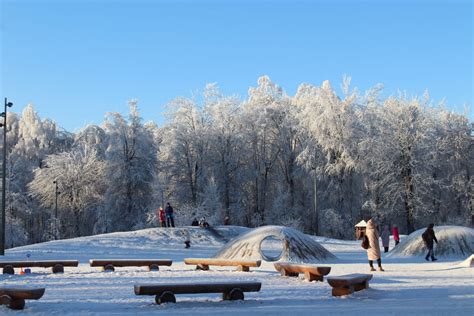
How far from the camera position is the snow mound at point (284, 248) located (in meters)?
23.4

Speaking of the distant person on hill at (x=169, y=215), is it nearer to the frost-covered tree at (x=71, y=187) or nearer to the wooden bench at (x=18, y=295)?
the frost-covered tree at (x=71, y=187)

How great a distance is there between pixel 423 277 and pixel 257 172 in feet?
133

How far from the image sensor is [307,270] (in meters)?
14.7

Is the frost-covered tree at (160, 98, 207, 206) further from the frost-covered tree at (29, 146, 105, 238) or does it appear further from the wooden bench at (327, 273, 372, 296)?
the wooden bench at (327, 273, 372, 296)

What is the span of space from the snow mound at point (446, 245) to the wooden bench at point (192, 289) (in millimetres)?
16547

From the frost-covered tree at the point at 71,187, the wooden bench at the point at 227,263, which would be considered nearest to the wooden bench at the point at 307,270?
the wooden bench at the point at 227,263

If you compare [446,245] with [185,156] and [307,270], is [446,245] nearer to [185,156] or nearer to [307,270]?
[307,270]

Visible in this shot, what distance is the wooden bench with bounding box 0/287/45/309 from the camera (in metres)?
10.4

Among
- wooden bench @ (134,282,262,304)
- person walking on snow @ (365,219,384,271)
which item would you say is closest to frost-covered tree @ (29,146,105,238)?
person walking on snow @ (365,219,384,271)

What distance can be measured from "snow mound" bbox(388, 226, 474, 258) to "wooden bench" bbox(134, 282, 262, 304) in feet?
54.3

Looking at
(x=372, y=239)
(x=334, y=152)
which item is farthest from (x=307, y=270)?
(x=334, y=152)

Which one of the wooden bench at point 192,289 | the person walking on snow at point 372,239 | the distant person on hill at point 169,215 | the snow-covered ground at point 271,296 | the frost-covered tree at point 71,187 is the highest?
the frost-covered tree at point 71,187

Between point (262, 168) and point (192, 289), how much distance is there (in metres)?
46.2

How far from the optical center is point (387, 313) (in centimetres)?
988
